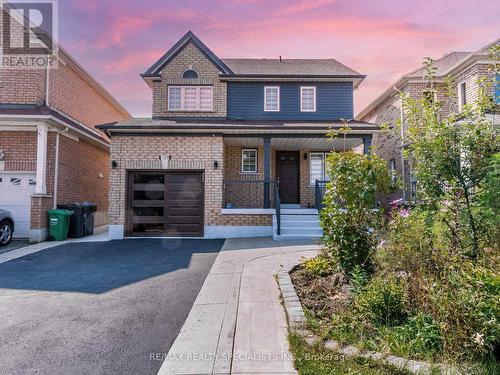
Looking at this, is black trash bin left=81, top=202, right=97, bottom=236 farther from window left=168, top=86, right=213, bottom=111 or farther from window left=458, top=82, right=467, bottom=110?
window left=458, top=82, right=467, bottom=110

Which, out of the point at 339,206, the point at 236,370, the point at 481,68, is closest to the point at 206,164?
the point at 339,206

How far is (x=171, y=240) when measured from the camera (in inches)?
375

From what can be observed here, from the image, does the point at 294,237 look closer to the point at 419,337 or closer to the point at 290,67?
the point at 419,337

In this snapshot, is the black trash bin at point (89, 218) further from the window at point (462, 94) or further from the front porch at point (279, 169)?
the window at point (462, 94)

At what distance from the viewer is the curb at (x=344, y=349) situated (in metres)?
2.17

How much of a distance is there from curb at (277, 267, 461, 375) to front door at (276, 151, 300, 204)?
29.7 feet

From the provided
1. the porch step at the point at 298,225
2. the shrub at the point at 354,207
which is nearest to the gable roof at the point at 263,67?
the porch step at the point at 298,225

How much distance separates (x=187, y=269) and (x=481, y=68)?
12637 mm

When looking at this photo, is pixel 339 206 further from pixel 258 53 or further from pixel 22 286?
pixel 258 53

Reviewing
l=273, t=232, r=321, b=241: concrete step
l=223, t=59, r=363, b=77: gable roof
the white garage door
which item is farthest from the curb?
l=223, t=59, r=363, b=77: gable roof

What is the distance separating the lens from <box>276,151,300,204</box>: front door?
41.7 ft

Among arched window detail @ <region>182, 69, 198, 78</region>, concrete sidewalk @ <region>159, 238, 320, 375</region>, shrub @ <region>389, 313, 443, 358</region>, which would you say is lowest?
concrete sidewalk @ <region>159, 238, 320, 375</region>

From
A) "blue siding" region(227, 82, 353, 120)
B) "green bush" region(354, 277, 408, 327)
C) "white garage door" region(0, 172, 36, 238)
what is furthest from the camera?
"blue siding" region(227, 82, 353, 120)

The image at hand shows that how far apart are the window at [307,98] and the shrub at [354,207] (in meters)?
8.35
